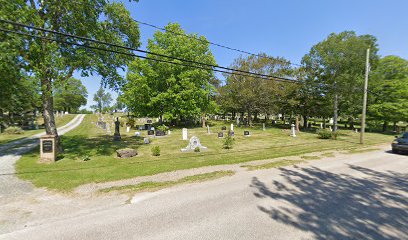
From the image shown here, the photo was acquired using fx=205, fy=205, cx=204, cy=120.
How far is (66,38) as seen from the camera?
1264 centimetres

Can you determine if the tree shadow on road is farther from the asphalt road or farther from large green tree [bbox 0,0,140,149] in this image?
large green tree [bbox 0,0,140,149]

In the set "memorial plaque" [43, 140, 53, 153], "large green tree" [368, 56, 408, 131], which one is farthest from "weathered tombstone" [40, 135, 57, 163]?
"large green tree" [368, 56, 408, 131]

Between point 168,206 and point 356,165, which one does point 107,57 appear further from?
point 356,165

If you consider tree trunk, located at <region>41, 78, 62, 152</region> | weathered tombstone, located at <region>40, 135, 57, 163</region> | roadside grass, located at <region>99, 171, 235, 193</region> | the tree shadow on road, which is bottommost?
roadside grass, located at <region>99, 171, 235, 193</region>

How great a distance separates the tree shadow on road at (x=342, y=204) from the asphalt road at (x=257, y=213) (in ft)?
0.06

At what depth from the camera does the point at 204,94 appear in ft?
113

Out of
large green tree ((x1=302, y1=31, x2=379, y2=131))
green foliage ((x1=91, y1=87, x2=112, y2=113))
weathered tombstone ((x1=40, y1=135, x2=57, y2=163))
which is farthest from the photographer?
green foliage ((x1=91, y1=87, x2=112, y2=113))

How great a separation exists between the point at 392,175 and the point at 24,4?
1899 cm

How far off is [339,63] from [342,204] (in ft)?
76.2

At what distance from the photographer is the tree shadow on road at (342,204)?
4.51 meters

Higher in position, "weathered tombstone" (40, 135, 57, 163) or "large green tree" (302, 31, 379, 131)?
"large green tree" (302, 31, 379, 131)

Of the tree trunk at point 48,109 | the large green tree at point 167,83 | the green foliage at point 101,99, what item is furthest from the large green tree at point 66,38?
the green foliage at point 101,99

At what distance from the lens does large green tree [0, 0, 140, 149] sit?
10.3 m

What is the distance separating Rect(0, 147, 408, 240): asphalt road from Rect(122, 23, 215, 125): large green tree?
25.3m
